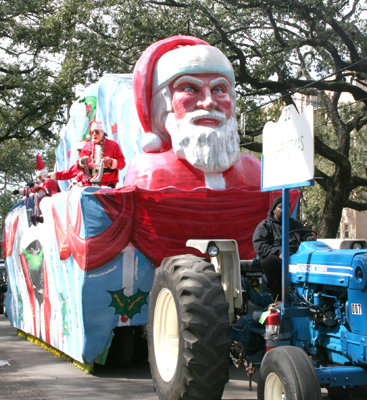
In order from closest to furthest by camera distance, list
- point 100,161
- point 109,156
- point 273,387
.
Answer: point 273,387
point 100,161
point 109,156

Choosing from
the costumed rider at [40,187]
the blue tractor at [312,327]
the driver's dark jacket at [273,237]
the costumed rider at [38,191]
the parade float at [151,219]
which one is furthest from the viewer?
the costumed rider at [40,187]

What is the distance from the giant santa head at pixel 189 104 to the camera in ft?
22.6

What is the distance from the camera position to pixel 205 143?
22.4 ft

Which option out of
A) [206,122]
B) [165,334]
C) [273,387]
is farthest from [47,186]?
[273,387]

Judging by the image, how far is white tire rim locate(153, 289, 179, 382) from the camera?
5.27 metres

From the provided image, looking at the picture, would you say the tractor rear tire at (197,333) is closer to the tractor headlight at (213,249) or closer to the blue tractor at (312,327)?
the tractor headlight at (213,249)

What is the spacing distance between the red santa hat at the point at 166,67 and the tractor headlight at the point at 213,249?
2360 millimetres

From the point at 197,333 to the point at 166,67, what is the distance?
12.6ft

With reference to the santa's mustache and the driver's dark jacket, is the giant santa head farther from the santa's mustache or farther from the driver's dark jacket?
the driver's dark jacket

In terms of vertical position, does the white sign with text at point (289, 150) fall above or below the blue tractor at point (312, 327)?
above

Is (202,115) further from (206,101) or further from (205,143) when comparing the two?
(205,143)

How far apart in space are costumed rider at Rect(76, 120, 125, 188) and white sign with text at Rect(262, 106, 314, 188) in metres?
3.31

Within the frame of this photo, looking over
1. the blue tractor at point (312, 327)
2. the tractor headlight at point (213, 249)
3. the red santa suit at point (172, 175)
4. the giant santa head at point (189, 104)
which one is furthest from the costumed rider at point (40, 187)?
the blue tractor at point (312, 327)

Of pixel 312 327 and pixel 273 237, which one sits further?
pixel 273 237
